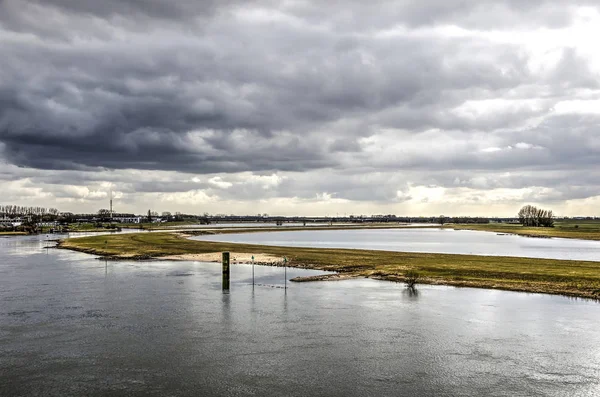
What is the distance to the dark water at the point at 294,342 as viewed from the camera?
19.8m

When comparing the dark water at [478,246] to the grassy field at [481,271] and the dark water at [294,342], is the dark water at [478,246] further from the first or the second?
the dark water at [294,342]

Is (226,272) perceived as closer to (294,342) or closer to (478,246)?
(294,342)

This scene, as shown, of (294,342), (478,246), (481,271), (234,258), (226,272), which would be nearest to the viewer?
(294,342)

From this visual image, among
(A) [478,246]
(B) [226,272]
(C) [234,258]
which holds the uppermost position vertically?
(B) [226,272]

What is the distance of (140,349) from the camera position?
24.5 metres

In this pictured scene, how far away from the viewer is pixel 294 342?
25.7 meters

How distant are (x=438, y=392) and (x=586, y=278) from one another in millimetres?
35516

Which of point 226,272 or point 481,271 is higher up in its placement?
point 226,272

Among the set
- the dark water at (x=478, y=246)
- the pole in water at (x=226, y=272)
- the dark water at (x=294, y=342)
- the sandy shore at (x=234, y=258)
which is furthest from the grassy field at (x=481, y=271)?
the dark water at (x=478, y=246)

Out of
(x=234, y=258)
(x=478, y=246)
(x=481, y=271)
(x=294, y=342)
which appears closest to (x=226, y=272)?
(x=294, y=342)

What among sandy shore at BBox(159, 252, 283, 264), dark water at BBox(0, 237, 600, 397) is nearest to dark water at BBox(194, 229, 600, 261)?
sandy shore at BBox(159, 252, 283, 264)

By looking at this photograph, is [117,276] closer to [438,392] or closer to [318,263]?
[318,263]

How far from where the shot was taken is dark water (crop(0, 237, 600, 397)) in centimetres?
1978

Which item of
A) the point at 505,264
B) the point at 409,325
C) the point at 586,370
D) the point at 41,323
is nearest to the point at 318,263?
the point at 505,264
